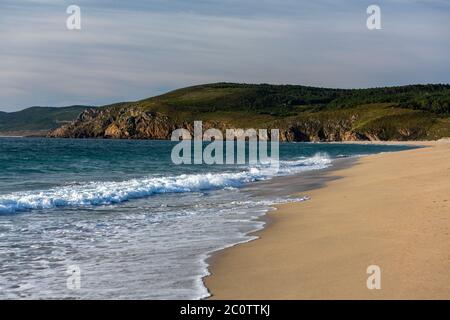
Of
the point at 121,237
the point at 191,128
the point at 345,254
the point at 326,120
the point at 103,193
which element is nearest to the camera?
the point at 345,254

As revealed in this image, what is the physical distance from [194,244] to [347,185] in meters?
12.6

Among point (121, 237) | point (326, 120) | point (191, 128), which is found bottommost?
point (121, 237)

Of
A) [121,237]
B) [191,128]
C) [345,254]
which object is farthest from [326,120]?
[345,254]

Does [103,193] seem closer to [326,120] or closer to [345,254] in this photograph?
[345,254]

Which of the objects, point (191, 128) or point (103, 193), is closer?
point (103, 193)

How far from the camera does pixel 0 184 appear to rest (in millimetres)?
25141

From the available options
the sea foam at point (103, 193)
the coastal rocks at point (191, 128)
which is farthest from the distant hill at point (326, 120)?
the sea foam at point (103, 193)

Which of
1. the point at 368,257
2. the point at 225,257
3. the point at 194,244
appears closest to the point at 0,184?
the point at 194,244

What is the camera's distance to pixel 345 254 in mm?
8906

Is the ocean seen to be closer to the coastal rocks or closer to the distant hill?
the distant hill

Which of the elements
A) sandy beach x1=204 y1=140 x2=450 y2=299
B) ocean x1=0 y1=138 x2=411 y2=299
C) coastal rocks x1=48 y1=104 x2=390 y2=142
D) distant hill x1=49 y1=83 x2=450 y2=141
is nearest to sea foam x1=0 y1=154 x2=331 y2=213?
ocean x1=0 y1=138 x2=411 y2=299

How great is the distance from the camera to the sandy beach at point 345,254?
6.91m

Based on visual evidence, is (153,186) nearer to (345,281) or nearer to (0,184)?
(0,184)

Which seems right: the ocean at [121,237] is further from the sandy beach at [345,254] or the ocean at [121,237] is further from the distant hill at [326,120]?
the distant hill at [326,120]
